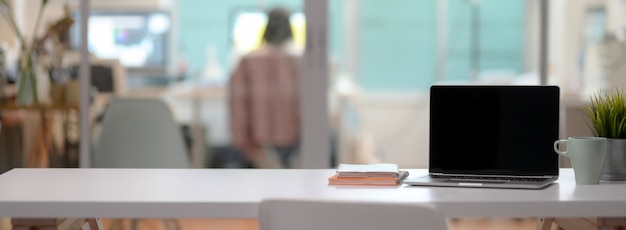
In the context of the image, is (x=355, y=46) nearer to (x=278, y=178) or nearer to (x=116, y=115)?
(x=116, y=115)

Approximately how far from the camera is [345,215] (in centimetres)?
188

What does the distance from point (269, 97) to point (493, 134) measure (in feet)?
8.10

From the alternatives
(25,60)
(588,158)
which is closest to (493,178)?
(588,158)

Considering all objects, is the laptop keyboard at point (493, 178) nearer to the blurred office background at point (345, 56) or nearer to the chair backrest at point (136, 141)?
the chair backrest at point (136, 141)

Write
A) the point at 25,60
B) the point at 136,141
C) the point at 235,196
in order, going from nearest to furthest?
the point at 235,196 → the point at 136,141 → the point at 25,60

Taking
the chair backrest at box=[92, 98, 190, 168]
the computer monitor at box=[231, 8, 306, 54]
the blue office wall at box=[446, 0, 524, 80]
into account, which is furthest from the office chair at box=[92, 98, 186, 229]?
the blue office wall at box=[446, 0, 524, 80]

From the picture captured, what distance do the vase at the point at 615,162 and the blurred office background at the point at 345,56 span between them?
2.32 m

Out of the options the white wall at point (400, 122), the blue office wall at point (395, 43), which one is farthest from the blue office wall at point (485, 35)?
the white wall at point (400, 122)

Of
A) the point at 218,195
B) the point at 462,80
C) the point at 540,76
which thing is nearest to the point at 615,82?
the point at 540,76

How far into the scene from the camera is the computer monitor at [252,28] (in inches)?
191

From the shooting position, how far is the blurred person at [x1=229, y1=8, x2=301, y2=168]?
488 cm

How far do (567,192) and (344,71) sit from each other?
2.63 metres

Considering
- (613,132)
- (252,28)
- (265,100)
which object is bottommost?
(265,100)

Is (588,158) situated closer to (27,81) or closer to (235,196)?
(235,196)
